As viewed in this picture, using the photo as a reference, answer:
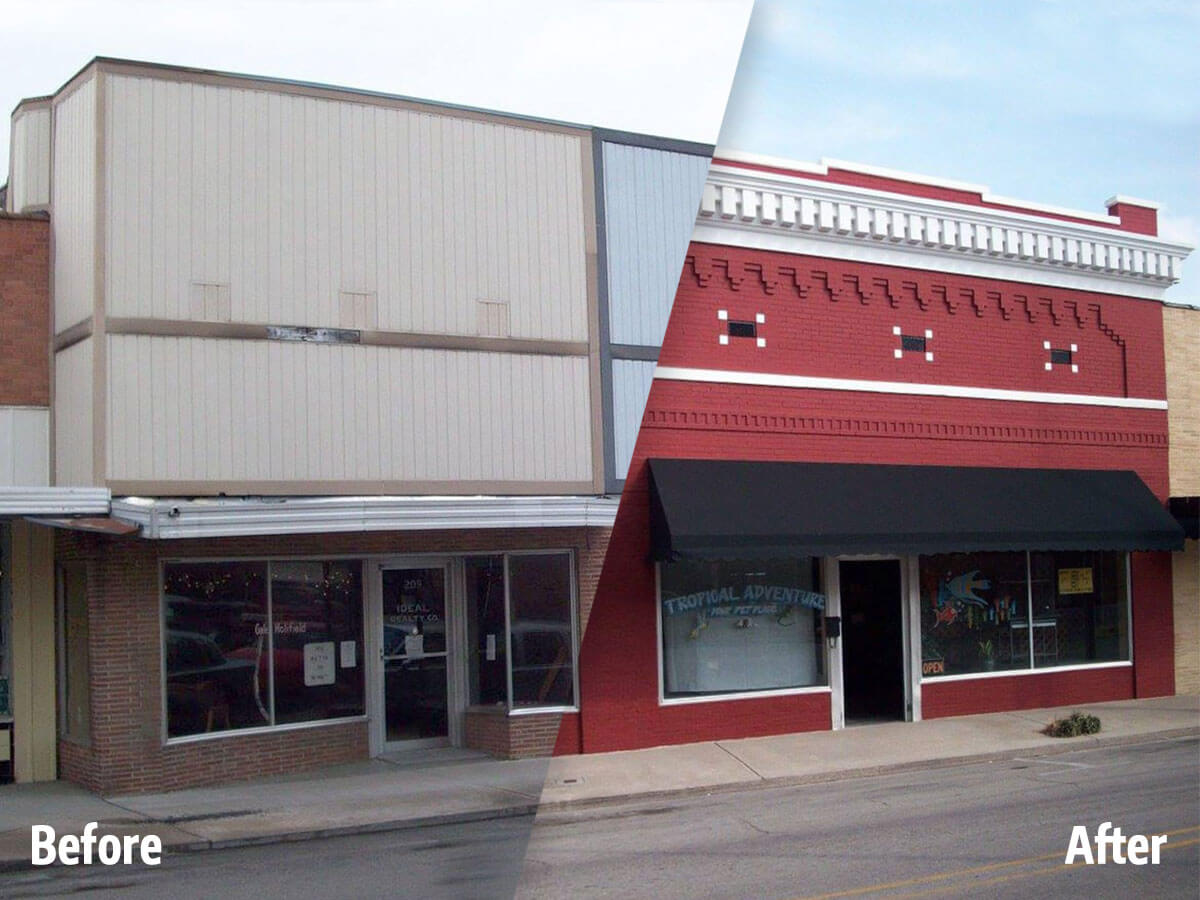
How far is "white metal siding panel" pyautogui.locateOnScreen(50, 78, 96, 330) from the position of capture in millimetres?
8617

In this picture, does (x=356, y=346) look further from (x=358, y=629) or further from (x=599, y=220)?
(x=358, y=629)

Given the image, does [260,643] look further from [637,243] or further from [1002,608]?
[1002,608]

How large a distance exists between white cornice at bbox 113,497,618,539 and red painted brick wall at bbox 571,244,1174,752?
2.95 ft

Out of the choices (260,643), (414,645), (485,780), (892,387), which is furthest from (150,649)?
(892,387)

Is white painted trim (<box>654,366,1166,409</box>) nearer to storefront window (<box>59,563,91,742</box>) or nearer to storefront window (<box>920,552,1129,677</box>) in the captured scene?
storefront window (<box>920,552,1129,677</box>)

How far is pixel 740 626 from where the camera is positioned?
1398cm

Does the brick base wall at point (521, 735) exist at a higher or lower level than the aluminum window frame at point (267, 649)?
lower

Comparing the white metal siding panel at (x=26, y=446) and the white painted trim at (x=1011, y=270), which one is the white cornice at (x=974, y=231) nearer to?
the white painted trim at (x=1011, y=270)

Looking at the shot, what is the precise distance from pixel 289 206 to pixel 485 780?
4.99m

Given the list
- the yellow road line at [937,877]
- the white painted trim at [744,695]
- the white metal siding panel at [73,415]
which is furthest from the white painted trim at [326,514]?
the yellow road line at [937,877]

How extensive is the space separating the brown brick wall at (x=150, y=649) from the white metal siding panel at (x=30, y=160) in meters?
2.81

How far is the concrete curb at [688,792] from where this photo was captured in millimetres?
6703

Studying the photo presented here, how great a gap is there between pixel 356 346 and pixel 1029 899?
7537 millimetres

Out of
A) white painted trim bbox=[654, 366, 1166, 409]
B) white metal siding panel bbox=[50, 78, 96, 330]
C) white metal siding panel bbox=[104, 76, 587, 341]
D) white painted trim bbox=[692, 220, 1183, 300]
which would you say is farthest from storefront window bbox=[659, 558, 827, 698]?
white painted trim bbox=[692, 220, 1183, 300]
